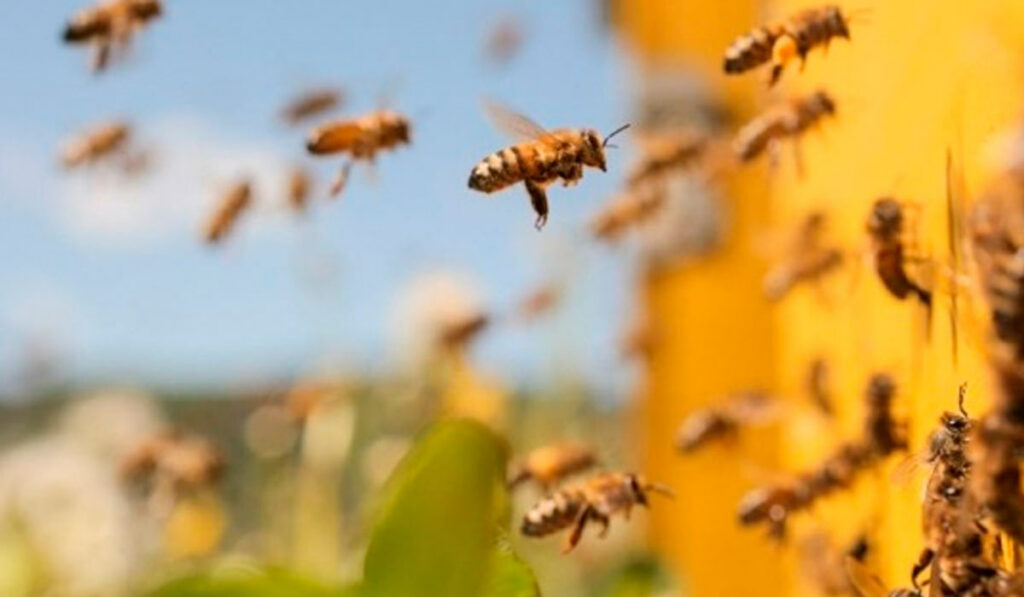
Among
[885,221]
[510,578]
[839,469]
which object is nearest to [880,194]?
[839,469]

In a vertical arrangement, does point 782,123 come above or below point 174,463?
above

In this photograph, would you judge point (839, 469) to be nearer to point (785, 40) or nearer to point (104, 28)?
point (785, 40)

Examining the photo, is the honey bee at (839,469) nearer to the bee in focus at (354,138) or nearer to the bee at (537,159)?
the bee at (537,159)

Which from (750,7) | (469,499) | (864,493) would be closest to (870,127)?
(864,493)

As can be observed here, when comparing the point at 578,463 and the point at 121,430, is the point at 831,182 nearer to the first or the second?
the point at 578,463

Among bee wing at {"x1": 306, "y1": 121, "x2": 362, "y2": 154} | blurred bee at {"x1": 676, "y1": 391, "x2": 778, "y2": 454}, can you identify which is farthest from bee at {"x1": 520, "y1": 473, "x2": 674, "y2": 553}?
blurred bee at {"x1": 676, "y1": 391, "x2": 778, "y2": 454}
